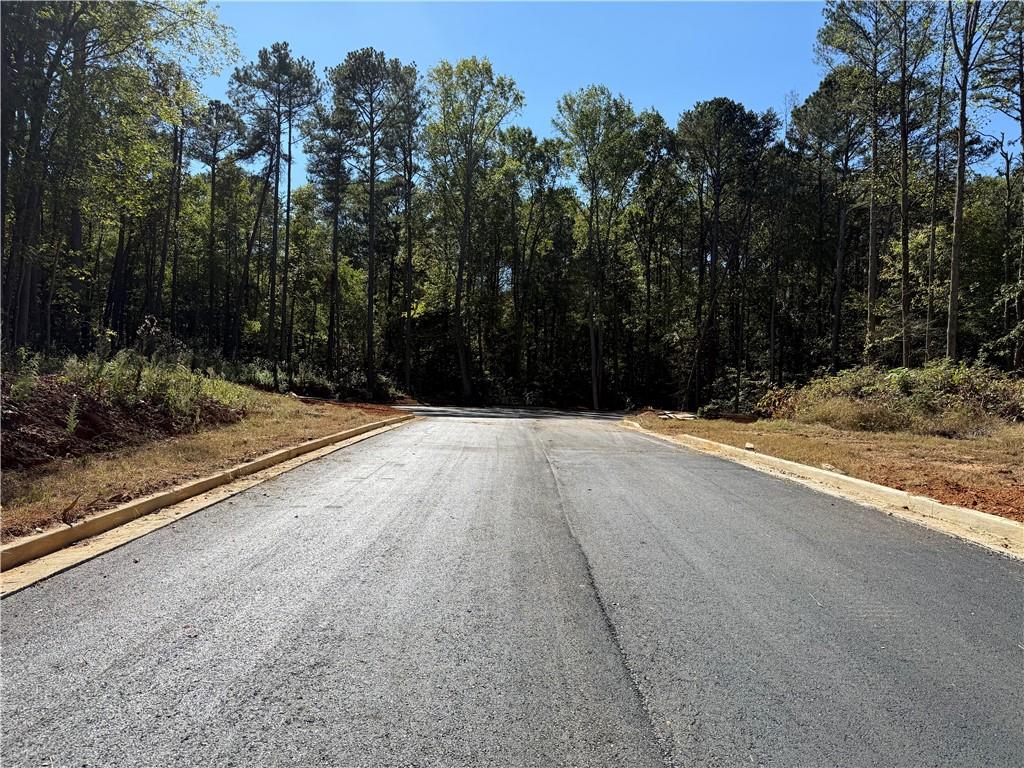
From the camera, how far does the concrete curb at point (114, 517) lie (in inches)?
176

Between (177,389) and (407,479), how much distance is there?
6.44m

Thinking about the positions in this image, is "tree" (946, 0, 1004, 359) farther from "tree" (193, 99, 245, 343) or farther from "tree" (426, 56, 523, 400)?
"tree" (193, 99, 245, 343)

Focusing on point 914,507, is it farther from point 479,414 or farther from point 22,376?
point 479,414

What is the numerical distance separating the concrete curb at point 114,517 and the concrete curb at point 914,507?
26.6 feet

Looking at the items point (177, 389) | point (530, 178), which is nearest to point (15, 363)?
point (177, 389)

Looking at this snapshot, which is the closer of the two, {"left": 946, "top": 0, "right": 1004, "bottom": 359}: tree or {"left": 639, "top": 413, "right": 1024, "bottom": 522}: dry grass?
{"left": 639, "top": 413, "right": 1024, "bottom": 522}: dry grass

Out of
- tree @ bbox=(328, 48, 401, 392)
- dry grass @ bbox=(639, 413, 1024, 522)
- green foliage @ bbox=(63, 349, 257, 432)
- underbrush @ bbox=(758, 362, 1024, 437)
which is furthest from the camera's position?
tree @ bbox=(328, 48, 401, 392)

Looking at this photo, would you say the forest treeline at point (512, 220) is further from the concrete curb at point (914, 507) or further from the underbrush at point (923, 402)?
the concrete curb at point (914, 507)

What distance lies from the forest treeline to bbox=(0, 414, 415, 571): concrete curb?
7.12 m

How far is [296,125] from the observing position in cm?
3291

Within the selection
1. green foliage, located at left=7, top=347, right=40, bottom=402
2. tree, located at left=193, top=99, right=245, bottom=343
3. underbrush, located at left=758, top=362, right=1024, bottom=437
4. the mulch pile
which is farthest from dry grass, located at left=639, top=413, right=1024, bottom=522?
tree, located at left=193, top=99, right=245, bottom=343

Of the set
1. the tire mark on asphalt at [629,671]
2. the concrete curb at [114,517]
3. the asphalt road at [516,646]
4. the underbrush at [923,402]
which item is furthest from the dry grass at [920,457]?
the concrete curb at [114,517]

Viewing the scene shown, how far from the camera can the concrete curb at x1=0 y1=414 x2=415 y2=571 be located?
176 inches

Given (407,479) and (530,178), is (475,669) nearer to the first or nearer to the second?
A: (407,479)
